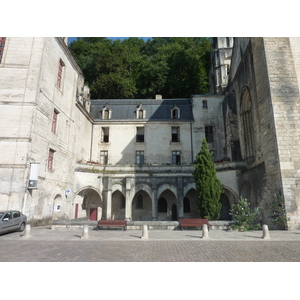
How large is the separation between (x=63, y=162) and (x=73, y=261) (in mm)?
13736

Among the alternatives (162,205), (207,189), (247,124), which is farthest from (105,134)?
(247,124)

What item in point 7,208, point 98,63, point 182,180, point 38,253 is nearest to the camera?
point 38,253

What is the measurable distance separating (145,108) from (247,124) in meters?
13.2

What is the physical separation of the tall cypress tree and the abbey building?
9.84ft

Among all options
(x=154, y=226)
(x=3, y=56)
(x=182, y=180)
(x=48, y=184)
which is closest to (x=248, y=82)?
(x=182, y=180)

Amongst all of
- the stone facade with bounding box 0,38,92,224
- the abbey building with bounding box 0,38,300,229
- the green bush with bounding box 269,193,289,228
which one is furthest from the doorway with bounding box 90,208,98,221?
the green bush with bounding box 269,193,289,228

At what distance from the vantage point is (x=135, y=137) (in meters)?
27.4

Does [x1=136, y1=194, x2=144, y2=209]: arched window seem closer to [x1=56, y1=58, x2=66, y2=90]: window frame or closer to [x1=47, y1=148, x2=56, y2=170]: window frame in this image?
[x1=47, y1=148, x2=56, y2=170]: window frame

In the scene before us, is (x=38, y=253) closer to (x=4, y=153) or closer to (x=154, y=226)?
(x=154, y=226)

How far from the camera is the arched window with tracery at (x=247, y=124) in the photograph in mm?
20112

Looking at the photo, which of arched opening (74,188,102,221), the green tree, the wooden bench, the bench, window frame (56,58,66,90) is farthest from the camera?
the green tree

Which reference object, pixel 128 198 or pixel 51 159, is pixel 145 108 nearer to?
pixel 128 198

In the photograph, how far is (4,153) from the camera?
48.6 ft

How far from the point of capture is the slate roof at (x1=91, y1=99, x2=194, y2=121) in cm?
2823
